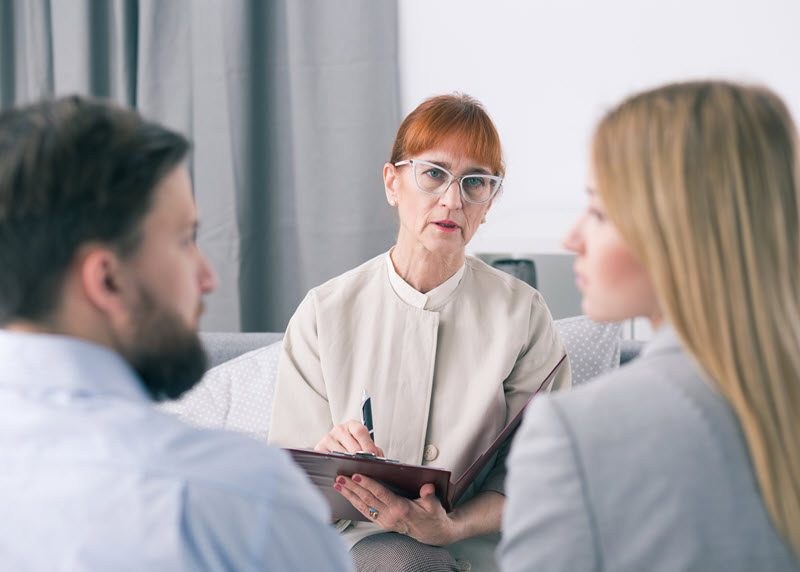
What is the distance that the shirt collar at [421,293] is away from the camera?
64.4 inches

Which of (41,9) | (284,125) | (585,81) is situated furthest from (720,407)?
(41,9)

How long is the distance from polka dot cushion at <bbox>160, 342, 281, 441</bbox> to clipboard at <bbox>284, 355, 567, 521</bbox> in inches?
24.5

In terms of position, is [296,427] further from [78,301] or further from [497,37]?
[497,37]

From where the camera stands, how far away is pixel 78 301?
2.41 ft

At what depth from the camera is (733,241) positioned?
74cm

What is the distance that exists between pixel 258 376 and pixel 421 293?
63cm

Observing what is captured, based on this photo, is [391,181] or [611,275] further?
[391,181]

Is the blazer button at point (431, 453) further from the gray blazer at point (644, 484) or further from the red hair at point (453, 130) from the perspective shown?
the gray blazer at point (644, 484)

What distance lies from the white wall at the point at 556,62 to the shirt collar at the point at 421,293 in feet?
2.33

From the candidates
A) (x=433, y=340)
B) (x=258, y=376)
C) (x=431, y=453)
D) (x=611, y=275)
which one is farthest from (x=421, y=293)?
(x=611, y=275)

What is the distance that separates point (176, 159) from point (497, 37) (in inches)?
69.9

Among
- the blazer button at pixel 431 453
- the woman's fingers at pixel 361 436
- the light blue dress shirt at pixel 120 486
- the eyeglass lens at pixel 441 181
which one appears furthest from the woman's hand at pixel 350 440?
the light blue dress shirt at pixel 120 486

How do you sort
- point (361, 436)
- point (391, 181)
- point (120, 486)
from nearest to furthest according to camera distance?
point (120, 486)
point (361, 436)
point (391, 181)

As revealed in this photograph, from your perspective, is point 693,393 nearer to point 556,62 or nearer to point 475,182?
point 475,182
